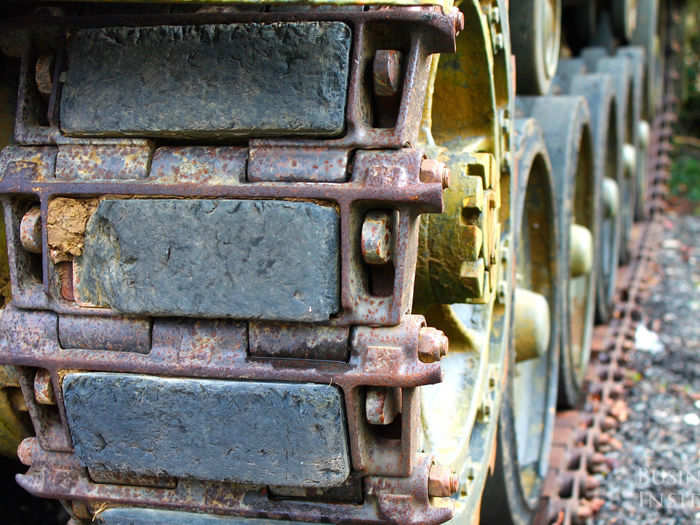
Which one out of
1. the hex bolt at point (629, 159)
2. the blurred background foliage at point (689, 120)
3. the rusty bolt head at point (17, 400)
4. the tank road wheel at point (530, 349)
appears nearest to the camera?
the rusty bolt head at point (17, 400)

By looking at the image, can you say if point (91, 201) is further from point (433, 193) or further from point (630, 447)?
point (630, 447)

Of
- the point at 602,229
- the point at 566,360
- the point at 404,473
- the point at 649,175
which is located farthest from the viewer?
the point at 649,175

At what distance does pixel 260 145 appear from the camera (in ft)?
3.36

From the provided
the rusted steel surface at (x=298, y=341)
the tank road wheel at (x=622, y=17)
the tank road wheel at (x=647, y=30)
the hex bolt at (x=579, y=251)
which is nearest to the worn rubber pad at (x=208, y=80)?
the rusted steel surface at (x=298, y=341)

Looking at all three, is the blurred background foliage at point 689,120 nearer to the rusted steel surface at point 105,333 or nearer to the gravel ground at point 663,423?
the gravel ground at point 663,423

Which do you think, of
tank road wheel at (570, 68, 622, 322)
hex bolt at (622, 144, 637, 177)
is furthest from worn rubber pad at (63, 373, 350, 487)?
hex bolt at (622, 144, 637, 177)

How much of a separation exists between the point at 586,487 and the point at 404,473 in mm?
1197

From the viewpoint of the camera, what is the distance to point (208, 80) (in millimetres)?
1018

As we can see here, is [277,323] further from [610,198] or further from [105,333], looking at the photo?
[610,198]

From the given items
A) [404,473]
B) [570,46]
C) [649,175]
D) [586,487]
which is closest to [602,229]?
[570,46]

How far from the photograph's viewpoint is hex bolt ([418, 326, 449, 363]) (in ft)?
3.34

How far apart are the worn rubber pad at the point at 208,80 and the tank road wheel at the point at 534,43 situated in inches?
49.5

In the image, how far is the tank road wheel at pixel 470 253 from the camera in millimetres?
1341

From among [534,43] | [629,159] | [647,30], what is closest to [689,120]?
[647,30]
